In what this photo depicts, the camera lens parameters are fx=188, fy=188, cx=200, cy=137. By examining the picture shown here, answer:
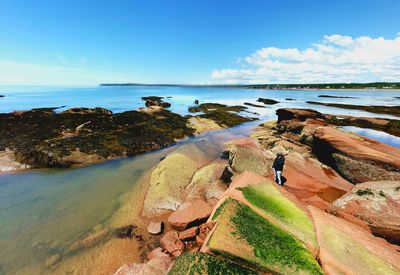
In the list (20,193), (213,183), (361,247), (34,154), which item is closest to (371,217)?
(361,247)

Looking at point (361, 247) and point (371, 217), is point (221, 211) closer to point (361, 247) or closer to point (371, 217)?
point (361, 247)

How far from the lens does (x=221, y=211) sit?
7.64m

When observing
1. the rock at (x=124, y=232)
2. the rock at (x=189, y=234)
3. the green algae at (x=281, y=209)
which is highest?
the green algae at (x=281, y=209)

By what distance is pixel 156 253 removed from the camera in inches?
316

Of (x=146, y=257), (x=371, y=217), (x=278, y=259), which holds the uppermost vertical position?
(x=278, y=259)

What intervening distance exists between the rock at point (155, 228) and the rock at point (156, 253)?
1.19m

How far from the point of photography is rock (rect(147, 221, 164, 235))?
31.2 feet

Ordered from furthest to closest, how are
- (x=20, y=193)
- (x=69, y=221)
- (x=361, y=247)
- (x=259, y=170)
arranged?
(x=259, y=170)
(x=20, y=193)
(x=69, y=221)
(x=361, y=247)

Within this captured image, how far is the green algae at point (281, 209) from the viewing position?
689 centimetres

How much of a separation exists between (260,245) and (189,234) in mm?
3830

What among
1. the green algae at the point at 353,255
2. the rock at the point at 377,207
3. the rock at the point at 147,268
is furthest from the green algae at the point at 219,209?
the rock at the point at 377,207

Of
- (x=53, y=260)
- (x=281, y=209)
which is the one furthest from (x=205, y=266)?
(x=53, y=260)

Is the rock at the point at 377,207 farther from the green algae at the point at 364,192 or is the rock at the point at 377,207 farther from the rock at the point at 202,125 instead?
the rock at the point at 202,125

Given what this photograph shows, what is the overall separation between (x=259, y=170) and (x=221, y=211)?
7.00m
